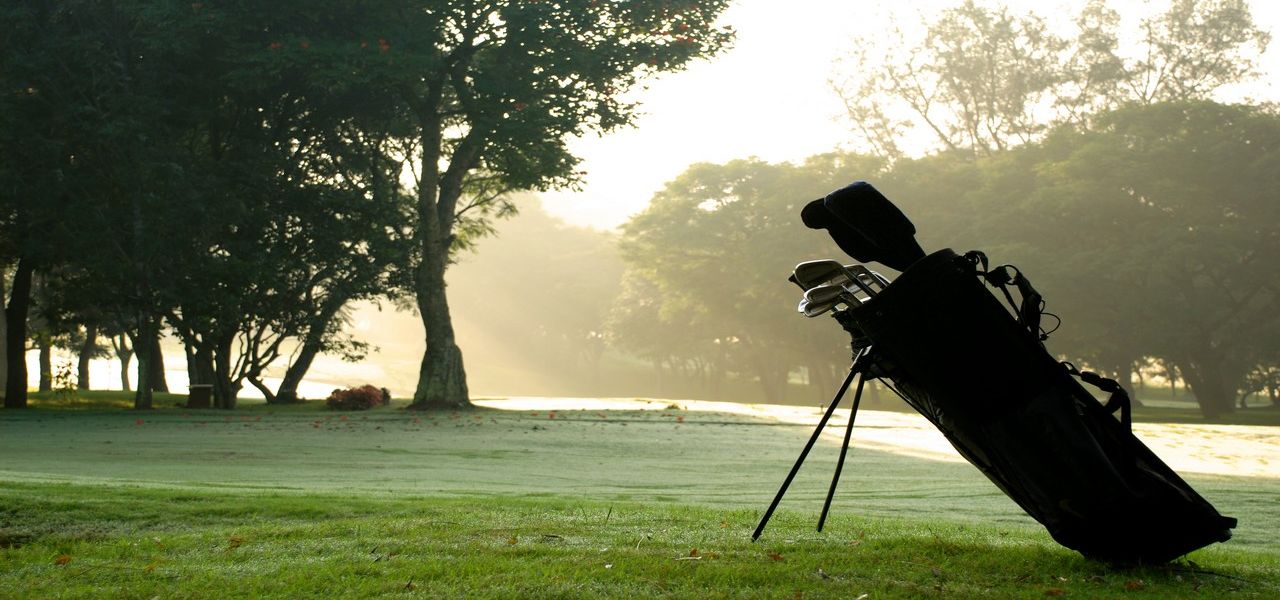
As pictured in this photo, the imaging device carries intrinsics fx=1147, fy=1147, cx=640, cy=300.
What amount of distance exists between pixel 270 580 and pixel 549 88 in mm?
29107

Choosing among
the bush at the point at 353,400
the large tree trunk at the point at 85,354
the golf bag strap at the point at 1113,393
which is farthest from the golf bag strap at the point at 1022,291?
the large tree trunk at the point at 85,354

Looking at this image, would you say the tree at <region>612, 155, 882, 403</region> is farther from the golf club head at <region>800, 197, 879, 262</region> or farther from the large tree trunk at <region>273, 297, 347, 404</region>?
the golf club head at <region>800, 197, 879, 262</region>

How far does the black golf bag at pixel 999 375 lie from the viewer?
487 centimetres

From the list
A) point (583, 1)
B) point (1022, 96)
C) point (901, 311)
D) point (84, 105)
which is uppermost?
point (1022, 96)

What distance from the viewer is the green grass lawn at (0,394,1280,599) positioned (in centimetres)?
516

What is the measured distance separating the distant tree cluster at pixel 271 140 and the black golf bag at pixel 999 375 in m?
26.6

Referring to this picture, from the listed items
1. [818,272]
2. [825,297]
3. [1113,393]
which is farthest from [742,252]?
[825,297]

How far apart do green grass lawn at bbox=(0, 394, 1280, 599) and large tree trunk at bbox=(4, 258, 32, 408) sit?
62.8 ft

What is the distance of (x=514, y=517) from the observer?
762 cm

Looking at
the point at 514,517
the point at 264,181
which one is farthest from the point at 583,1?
the point at 514,517

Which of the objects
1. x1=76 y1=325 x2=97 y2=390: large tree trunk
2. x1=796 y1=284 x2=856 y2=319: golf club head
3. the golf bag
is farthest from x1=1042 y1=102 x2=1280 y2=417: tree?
x1=796 y1=284 x2=856 y2=319: golf club head

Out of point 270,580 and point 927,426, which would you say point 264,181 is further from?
point 270,580

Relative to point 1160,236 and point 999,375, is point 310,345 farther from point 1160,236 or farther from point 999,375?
point 999,375

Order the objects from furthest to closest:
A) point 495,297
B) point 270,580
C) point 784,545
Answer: point 495,297, point 784,545, point 270,580
